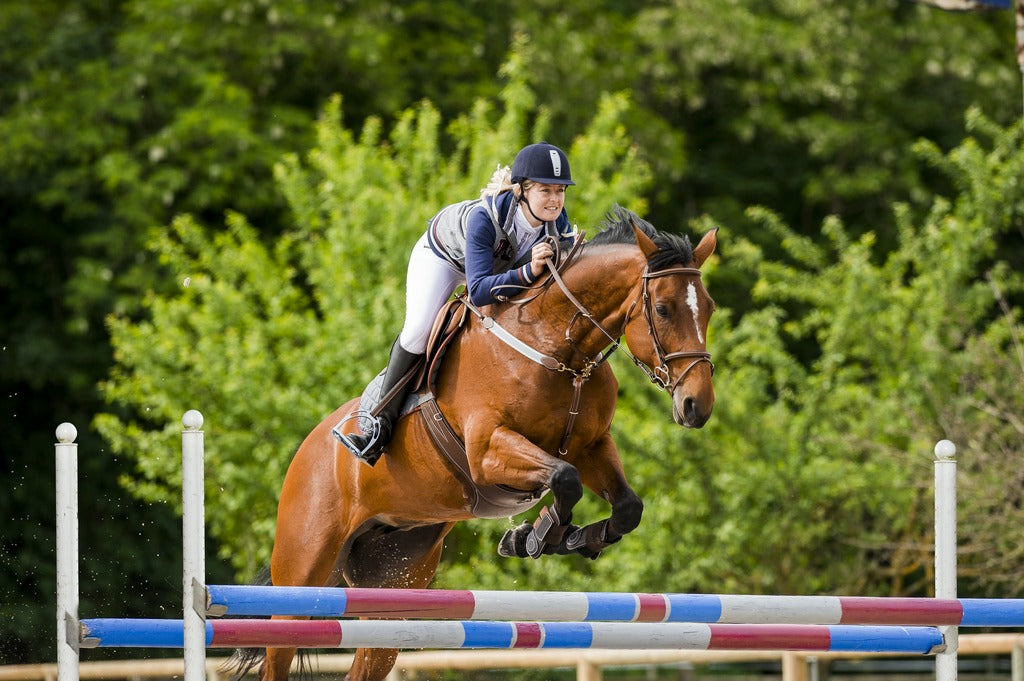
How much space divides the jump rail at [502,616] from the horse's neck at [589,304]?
923 mm

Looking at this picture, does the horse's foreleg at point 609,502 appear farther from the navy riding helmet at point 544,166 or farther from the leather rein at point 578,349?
the navy riding helmet at point 544,166

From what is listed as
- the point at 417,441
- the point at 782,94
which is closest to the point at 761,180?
the point at 782,94

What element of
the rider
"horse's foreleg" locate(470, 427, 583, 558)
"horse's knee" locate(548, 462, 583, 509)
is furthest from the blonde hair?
"horse's knee" locate(548, 462, 583, 509)

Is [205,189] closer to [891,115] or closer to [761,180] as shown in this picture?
[761,180]

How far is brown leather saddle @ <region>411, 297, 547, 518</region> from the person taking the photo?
5500mm

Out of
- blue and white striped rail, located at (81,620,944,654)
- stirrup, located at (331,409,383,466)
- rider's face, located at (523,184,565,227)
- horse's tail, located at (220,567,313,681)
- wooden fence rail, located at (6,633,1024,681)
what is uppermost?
rider's face, located at (523,184,565,227)

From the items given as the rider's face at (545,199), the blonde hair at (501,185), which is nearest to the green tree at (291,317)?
the blonde hair at (501,185)

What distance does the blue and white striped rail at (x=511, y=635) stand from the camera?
4379mm

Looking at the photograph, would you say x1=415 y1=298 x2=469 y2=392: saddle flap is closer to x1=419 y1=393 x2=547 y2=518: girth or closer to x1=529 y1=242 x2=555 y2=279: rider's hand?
x1=419 y1=393 x2=547 y2=518: girth

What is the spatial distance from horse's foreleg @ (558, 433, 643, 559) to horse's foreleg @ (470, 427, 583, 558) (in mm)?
66

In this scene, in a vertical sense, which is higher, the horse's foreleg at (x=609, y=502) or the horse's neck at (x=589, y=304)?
the horse's neck at (x=589, y=304)

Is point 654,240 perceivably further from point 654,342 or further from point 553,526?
point 553,526

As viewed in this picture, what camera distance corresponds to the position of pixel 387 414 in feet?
18.8

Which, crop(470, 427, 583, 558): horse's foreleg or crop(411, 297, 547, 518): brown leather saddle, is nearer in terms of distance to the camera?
crop(470, 427, 583, 558): horse's foreleg
